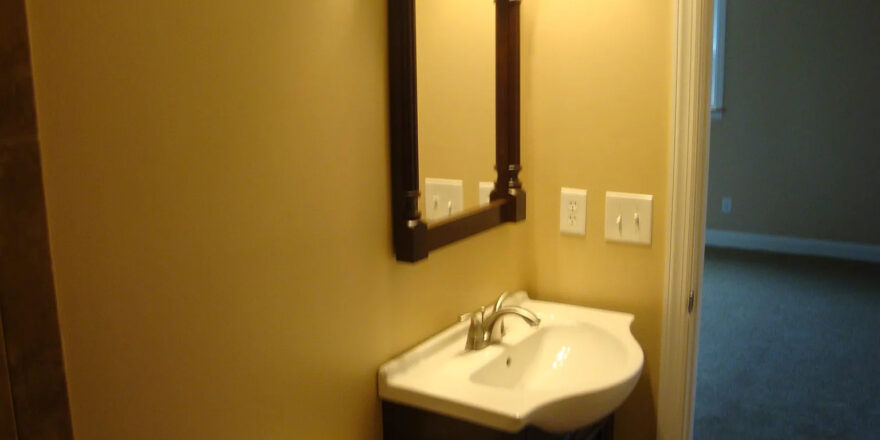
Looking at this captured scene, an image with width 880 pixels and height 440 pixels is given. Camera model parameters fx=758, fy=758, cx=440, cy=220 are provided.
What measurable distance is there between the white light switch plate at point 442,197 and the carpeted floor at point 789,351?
5.68ft

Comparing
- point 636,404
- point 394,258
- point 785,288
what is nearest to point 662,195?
point 636,404

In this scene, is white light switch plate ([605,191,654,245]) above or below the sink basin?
above

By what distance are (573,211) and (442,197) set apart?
0.45m

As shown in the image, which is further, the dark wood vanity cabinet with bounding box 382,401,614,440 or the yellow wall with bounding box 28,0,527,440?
the dark wood vanity cabinet with bounding box 382,401,614,440

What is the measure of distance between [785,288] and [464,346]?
144 inches

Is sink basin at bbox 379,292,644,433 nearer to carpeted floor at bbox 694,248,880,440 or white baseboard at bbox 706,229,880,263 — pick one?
carpeted floor at bbox 694,248,880,440

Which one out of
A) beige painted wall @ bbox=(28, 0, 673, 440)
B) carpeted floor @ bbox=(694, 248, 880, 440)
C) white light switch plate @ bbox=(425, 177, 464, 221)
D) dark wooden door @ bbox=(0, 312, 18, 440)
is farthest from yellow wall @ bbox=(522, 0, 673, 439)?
dark wooden door @ bbox=(0, 312, 18, 440)

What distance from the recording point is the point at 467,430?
4.57ft

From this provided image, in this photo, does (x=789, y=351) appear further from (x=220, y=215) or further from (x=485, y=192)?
(x=220, y=215)

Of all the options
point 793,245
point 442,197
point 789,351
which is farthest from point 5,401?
point 793,245

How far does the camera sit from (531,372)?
1782mm

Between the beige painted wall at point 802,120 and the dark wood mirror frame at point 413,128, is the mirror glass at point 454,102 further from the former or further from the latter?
the beige painted wall at point 802,120

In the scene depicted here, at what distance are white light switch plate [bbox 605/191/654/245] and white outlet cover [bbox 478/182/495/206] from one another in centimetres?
30

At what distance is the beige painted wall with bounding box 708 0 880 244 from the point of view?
508 centimetres
